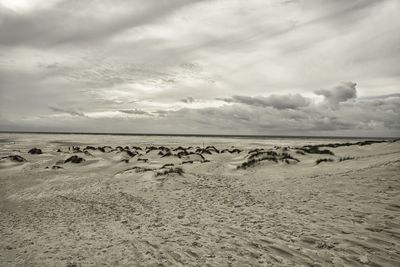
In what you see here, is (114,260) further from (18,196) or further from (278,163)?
(278,163)

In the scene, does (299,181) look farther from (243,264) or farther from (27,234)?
(27,234)

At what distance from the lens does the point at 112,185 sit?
14875mm

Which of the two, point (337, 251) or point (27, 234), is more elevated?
point (337, 251)

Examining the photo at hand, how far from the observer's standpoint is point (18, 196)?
12.8 metres

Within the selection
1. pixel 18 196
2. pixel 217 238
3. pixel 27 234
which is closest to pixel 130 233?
pixel 217 238

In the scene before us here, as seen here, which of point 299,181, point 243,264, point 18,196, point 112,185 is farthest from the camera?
point 112,185

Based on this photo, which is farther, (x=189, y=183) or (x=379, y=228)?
(x=189, y=183)

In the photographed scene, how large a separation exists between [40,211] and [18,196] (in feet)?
11.7

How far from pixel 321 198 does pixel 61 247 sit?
8.28 m

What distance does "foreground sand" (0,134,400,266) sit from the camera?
234 inches

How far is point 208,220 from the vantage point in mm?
8438

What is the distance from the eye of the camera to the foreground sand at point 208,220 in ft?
19.5

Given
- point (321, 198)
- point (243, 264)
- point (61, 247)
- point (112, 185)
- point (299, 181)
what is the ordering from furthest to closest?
1. point (112, 185)
2. point (299, 181)
3. point (321, 198)
4. point (61, 247)
5. point (243, 264)

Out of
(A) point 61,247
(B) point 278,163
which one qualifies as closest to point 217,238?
(A) point 61,247
